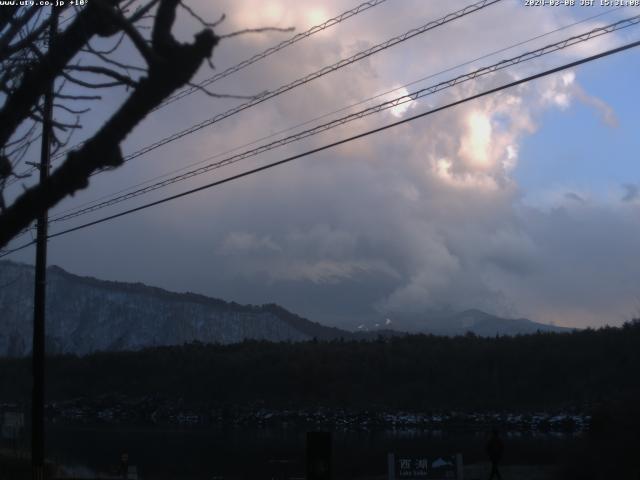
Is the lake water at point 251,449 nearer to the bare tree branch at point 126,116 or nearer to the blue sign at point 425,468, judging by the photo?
the blue sign at point 425,468

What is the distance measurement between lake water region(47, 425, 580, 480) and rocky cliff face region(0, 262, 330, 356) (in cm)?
9355

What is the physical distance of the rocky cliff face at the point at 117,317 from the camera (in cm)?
15312

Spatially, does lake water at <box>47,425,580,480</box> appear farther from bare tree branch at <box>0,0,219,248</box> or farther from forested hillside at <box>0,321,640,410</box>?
bare tree branch at <box>0,0,219,248</box>

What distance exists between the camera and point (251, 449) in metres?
43.5

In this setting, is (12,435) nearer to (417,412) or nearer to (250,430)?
(250,430)

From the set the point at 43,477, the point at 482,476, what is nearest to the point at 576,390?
the point at 482,476

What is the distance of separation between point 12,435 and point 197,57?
26.0 metres

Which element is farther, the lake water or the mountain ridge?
the mountain ridge

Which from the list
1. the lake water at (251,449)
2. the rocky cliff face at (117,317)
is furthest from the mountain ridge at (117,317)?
the lake water at (251,449)

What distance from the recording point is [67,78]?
8789mm

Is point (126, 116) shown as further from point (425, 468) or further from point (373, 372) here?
point (373, 372)

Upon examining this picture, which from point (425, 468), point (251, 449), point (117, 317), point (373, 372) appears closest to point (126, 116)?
point (425, 468)

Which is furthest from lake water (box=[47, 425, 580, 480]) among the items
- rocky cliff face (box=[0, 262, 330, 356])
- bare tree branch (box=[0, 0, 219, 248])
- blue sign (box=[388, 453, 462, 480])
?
rocky cliff face (box=[0, 262, 330, 356])

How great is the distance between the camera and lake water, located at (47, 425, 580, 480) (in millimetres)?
32438
